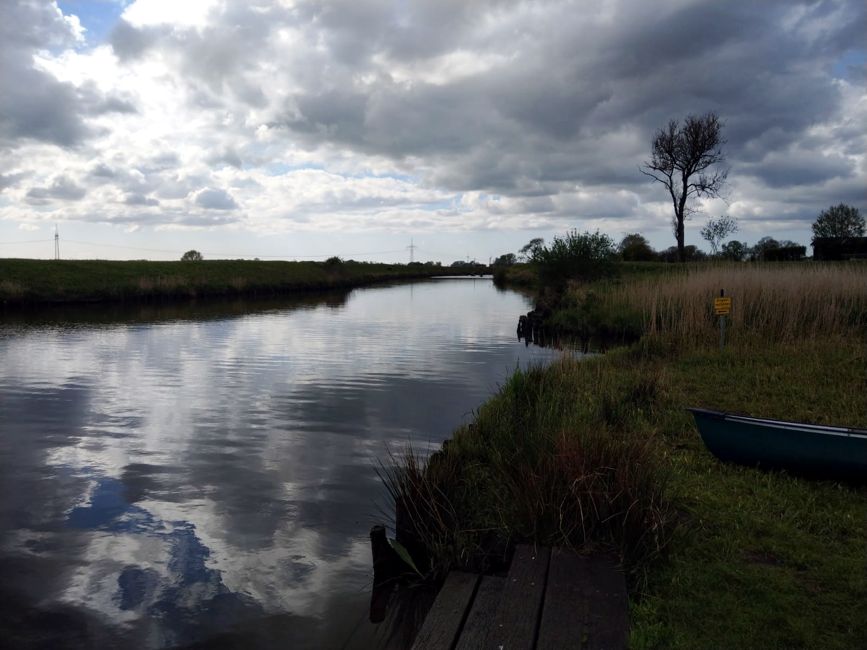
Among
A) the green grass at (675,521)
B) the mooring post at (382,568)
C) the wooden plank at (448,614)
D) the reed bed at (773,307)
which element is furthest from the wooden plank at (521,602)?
the reed bed at (773,307)

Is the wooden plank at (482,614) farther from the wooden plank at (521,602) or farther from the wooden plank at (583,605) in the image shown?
the wooden plank at (583,605)

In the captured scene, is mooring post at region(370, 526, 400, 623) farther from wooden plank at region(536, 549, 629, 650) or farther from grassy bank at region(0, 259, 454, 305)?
grassy bank at region(0, 259, 454, 305)

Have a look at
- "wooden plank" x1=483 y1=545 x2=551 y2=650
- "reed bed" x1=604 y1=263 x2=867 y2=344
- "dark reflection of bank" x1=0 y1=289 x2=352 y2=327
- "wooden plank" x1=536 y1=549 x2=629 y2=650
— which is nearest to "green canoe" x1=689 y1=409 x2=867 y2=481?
"wooden plank" x1=536 y1=549 x2=629 y2=650

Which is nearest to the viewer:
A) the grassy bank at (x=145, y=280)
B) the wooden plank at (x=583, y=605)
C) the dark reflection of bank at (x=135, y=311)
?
the wooden plank at (x=583, y=605)

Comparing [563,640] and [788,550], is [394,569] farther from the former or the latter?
[788,550]

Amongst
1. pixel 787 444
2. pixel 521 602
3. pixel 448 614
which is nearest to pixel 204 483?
pixel 448 614

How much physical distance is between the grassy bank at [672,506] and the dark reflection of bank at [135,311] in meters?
27.1

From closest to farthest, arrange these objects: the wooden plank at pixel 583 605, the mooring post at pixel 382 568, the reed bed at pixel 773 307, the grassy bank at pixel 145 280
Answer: the wooden plank at pixel 583 605 < the mooring post at pixel 382 568 < the reed bed at pixel 773 307 < the grassy bank at pixel 145 280

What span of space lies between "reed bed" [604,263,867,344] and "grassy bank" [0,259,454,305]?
37275 mm

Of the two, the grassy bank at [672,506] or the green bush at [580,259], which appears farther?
the green bush at [580,259]

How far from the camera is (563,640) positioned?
4113 millimetres

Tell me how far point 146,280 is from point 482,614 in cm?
4932

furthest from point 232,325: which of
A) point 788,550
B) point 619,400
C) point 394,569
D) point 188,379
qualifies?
point 788,550

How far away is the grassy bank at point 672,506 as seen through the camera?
464 centimetres
